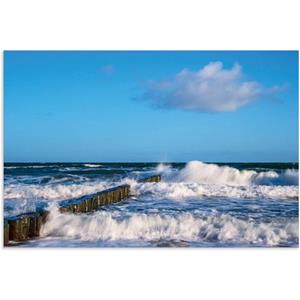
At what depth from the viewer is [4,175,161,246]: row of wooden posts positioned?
4711 mm

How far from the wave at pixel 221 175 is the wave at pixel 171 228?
70 cm

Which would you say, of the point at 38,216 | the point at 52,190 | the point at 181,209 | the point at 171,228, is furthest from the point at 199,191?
the point at 38,216

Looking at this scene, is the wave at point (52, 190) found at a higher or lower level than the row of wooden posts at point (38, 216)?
higher

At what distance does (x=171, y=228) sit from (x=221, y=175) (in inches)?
71.5

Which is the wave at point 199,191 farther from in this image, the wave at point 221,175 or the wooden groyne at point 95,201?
the wooden groyne at point 95,201

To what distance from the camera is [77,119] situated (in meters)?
5.01

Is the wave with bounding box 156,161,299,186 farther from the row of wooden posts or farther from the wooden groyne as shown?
the wooden groyne

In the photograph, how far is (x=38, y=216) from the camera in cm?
502

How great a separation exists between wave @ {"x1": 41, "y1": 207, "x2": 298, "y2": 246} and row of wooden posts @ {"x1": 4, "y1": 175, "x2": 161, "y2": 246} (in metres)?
0.09

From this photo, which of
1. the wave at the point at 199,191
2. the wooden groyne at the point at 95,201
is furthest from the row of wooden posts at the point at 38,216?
the wave at the point at 199,191

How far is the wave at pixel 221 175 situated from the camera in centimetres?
568

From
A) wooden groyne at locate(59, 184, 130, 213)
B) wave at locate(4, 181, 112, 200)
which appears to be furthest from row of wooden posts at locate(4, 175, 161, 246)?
wave at locate(4, 181, 112, 200)
